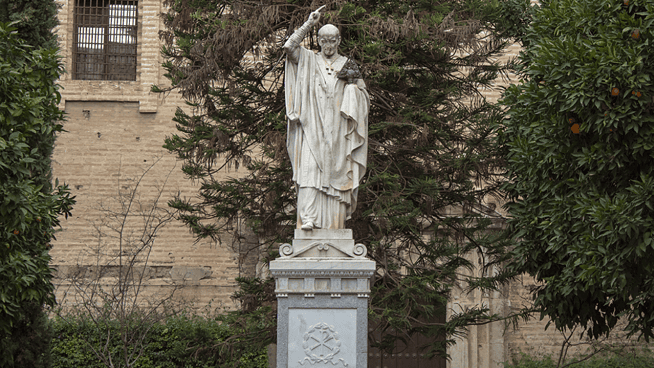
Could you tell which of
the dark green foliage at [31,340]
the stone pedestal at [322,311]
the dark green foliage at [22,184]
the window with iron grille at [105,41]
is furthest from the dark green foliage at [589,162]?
the window with iron grille at [105,41]

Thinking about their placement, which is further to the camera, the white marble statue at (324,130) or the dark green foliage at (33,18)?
the dark green foliage at (33,18)

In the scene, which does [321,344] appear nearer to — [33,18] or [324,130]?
[324,130]

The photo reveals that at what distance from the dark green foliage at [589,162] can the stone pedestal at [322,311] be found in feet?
8.58

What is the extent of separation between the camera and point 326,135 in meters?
6.83

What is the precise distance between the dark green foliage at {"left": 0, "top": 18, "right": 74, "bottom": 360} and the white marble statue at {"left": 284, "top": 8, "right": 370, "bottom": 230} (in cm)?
304

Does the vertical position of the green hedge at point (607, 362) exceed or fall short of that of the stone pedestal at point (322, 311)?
it falls short

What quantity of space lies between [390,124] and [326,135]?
14.5ft

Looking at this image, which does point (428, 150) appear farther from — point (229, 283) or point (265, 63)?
point (229, 283)

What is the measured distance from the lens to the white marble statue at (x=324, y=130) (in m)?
6.80

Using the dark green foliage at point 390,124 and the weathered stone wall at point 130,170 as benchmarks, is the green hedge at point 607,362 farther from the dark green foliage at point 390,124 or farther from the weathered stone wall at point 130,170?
the weathered stone wall at point 130,170

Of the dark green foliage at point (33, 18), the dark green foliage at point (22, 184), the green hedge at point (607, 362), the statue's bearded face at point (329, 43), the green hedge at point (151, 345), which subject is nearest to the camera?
the statue's bearded face at point (329, 43)

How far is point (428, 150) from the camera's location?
1170 cm

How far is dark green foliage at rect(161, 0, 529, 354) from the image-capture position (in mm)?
11195

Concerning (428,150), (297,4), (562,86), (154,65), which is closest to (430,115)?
(428,150)
